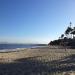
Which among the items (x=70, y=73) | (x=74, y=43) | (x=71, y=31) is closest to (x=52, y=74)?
(x=70, y=73)

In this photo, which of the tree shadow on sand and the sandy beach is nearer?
the tree shadow on sand

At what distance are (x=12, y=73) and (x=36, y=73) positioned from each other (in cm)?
188

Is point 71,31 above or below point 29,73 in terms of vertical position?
above

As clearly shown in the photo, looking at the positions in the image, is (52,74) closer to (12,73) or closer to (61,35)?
(12,73)

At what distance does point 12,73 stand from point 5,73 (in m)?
0.53

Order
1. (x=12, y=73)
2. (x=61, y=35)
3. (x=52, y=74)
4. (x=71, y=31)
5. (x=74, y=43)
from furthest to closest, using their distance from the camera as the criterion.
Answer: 1. (x=61, y=35)
2. (x=71, y=31)
3. (x=74, y=43)
4. (x=12, y=73)
5. (x=52, y=74)

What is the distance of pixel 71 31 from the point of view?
125188 mm

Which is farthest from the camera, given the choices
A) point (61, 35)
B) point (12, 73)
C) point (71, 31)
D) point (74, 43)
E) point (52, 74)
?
point (61, 35)

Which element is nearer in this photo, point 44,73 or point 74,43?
point 44,73

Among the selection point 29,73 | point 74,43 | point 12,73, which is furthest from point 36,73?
point 74,43

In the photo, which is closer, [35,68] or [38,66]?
[35,68]

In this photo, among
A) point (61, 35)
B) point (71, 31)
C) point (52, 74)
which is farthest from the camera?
point (61, 35)

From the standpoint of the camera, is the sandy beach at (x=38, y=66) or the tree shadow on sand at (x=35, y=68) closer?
the tree shadow on sand at (x=35, y=68)

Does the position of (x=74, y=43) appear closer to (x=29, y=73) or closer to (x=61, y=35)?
(x=61, y=35)
